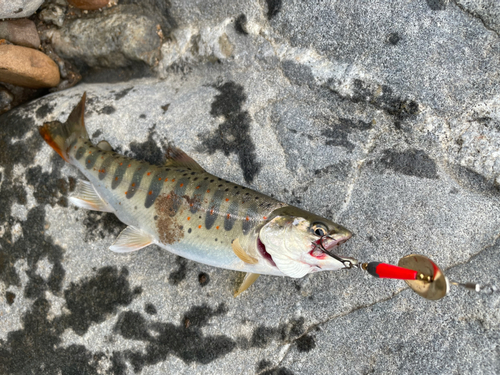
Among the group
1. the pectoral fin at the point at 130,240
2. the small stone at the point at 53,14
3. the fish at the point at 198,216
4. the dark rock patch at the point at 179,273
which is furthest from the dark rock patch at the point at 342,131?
the small stone at the point at 53,14

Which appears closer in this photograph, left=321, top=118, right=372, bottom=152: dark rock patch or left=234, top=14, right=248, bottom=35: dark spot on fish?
left=321, top=118, right=372, bottom=152: dark rock patch

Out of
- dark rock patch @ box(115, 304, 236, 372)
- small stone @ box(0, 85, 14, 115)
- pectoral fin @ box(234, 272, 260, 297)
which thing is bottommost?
dark rock patch @ box(115, 304, 236, 372)

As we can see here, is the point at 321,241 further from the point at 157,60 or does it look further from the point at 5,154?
the point at 5,154

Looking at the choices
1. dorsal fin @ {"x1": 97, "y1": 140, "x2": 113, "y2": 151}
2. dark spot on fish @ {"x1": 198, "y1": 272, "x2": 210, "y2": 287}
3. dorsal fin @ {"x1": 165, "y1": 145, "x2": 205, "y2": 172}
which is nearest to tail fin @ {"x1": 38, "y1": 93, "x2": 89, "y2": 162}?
dorsal fin @ {"x1": 97, "y1": 140, "x2": 113, "y2": 151}

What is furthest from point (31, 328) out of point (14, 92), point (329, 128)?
point (329, 128)

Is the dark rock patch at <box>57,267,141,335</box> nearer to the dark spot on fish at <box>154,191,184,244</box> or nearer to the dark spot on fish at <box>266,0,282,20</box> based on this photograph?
the dark spot on fish at <box>154,191,184,244</box>

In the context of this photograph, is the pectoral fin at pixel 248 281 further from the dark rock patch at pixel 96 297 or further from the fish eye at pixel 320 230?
the dark rock patch at pixel 96 297
